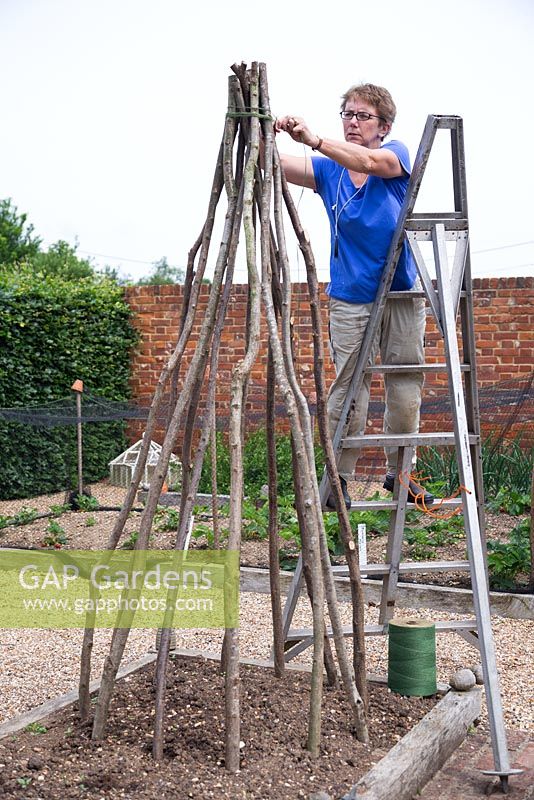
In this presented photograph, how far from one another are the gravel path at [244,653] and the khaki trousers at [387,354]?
1.11 m

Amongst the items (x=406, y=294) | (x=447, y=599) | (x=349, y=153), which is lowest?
(x=447, y=599)

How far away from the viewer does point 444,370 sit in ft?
11.5

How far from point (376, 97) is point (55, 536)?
14.8 ft

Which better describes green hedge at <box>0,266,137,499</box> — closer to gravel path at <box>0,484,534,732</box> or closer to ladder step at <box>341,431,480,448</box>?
gravel path at <box>0,484,534,732</box>

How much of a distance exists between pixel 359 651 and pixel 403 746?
15.3 inches

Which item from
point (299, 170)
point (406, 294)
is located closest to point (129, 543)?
point (299, 170)

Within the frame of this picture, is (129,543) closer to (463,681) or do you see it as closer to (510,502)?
(510,502)

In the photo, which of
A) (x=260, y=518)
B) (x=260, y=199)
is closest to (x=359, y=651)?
(x=260, y=199)

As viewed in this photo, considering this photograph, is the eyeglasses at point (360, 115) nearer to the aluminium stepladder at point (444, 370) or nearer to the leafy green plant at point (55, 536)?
the aluminium stepladder at point (444, 370)

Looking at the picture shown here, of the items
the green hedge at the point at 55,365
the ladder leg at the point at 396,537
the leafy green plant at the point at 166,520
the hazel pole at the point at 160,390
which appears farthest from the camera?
the green hedge at the point at 55,365

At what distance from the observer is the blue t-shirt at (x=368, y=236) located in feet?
12.0

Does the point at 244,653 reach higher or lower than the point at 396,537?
lower

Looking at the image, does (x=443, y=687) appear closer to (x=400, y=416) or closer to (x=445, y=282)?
(x=400, y=416)

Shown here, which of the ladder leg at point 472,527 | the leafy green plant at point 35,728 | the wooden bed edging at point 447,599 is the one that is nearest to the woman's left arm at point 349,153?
the ladder leg at point 472,527
